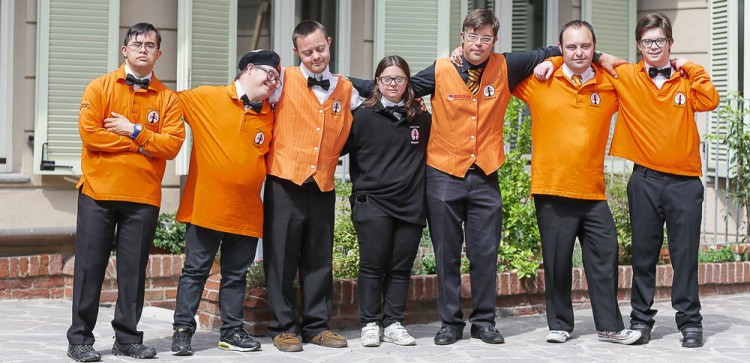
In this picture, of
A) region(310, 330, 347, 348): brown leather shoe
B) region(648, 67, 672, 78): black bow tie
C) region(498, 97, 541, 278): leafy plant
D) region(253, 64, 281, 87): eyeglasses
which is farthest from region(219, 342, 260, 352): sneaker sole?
region(648, 67, 672, 78): black bow tie

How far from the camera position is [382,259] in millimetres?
7062

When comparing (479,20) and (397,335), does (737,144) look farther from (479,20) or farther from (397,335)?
(397,335)

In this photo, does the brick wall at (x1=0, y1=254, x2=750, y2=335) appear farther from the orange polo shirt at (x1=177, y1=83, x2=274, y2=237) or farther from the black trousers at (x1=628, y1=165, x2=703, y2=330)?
the black trousers at (x1=628, y1=165, x2=703, y2=330)

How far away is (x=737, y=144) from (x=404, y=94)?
451 cm

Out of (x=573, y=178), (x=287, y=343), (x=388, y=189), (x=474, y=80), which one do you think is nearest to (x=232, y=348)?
(x=287, y=343)

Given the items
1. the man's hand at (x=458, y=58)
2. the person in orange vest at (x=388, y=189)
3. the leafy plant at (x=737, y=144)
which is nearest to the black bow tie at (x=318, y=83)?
the person in orange vest at (x=388, y=189)

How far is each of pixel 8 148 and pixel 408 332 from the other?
3682 mm

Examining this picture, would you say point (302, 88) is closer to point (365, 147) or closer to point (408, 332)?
point (365, 147)

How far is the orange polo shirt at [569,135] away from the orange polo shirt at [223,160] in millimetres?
1620

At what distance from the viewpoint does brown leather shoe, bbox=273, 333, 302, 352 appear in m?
6.79

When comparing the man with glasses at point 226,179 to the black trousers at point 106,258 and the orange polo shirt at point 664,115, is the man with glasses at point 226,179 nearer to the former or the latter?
the black trousers at point 106,258

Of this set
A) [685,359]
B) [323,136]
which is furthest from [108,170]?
[685,359]

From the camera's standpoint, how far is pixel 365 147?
7012 mm

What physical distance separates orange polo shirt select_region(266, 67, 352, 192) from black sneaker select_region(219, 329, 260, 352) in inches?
35.6
